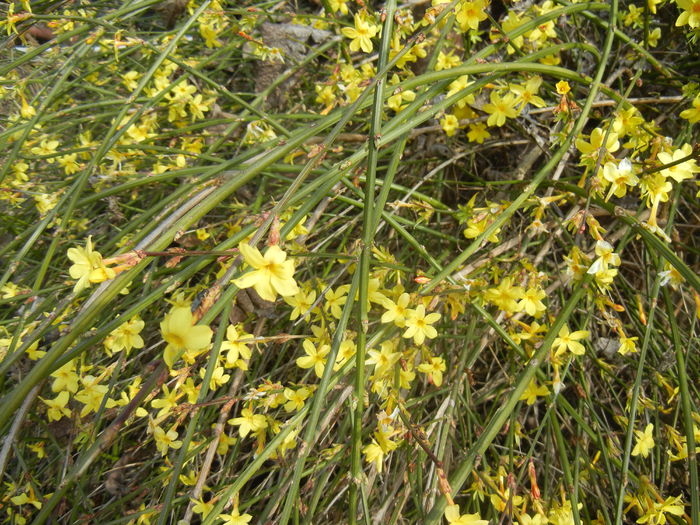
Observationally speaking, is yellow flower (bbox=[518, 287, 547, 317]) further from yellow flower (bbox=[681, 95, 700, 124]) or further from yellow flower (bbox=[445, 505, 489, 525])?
yellow flower (bbox=[681, 95, 700, 124])

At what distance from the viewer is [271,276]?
851 millimetres

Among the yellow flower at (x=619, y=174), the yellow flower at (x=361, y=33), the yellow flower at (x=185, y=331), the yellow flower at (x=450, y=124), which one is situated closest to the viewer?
the yellow flower at (x=185, y=331)

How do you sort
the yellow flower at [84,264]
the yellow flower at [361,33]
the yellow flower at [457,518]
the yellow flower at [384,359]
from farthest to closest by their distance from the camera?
the yellow flower at [361,33]
the yellow flower at [384,359]
the yellow flower at [457,518]
the yellow flower at [84,264]

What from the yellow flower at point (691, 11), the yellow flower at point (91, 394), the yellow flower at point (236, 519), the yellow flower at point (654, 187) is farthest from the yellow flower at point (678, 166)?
the yellow flower at point (91, 394)

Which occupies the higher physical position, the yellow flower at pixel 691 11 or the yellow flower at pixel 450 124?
the yellow flower at pixel 691 11

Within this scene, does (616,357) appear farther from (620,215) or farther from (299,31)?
(299,31)

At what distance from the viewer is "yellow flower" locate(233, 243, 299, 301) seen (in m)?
0.82

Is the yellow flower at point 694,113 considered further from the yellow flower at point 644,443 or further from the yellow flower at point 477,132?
the yellow flower at point 644,443

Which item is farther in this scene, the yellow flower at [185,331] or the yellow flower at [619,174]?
the yellow flower at [619,174]

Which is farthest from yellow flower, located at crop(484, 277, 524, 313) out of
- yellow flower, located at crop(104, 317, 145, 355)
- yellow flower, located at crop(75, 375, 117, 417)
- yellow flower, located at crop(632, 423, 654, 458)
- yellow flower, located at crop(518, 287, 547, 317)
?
yellow flower, located at crop(75, 375, 117, 417)

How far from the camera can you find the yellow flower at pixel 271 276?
82 cm

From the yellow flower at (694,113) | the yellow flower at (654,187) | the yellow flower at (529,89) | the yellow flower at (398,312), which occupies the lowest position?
the yellow flower at (398,312)

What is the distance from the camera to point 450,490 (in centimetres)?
105

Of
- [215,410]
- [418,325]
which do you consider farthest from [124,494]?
[418,325]
